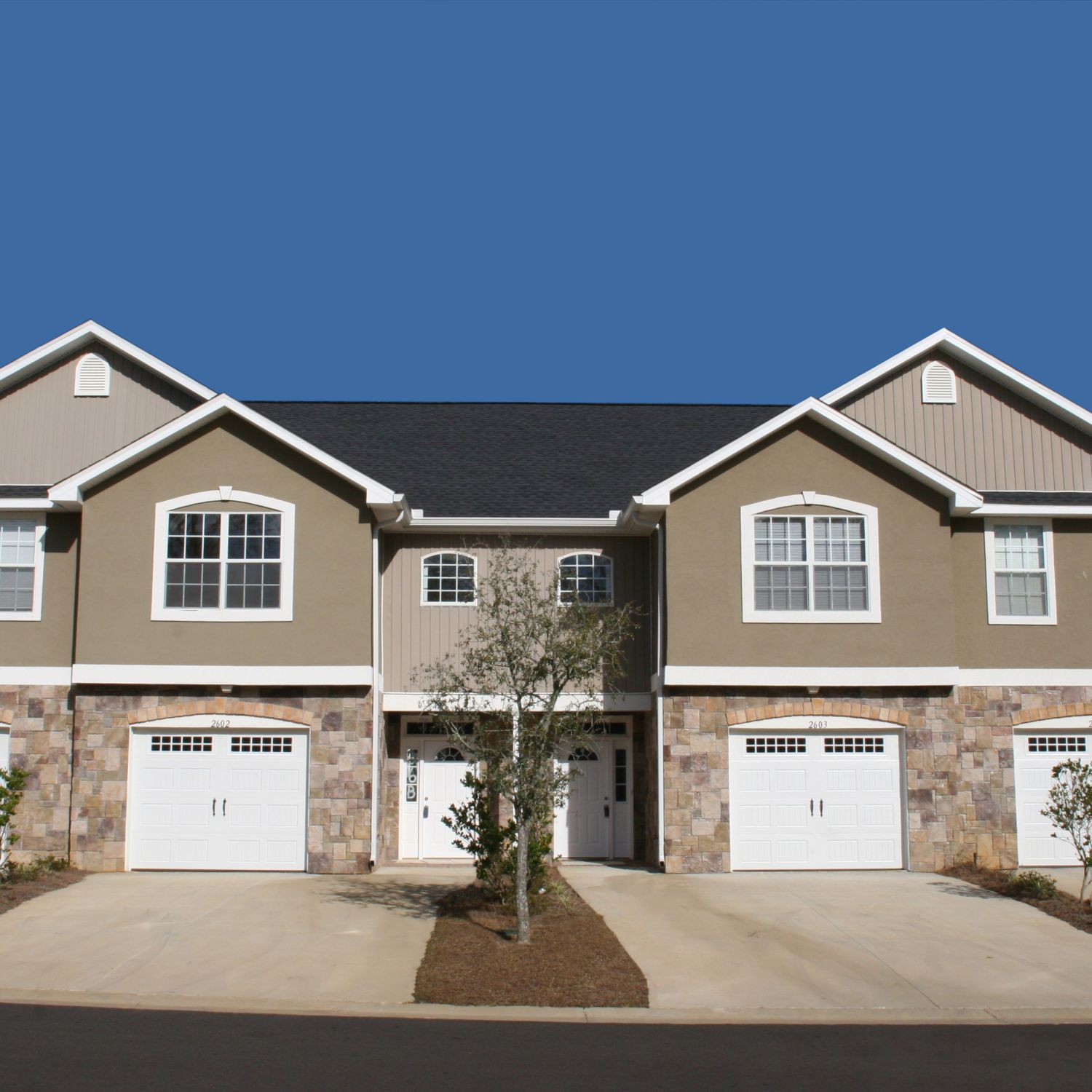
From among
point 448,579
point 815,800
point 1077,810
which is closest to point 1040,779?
point 1077,810

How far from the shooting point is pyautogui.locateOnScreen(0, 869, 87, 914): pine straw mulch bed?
16.3 meters

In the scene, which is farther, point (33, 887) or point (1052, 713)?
point (1052, 713)

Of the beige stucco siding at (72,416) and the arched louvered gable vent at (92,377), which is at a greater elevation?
the arched louvered gable vent at (92,377)

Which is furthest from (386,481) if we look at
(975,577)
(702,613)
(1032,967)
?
(1032,967)

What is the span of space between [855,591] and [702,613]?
2.55m

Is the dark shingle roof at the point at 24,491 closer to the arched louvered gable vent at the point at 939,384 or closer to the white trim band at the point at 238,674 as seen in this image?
the white trim band at the point at 238,674

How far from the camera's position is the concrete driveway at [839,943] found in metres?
12.1

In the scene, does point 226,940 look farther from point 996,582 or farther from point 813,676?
point 996,582

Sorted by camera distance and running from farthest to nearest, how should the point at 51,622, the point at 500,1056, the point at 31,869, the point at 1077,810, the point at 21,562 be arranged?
the point at 21,562 → the point at 51,622 → the point at 31,869 → the point at 1077,810 → the point at 500,1056

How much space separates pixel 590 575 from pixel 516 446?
4515 mm

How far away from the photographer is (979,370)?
21766mm

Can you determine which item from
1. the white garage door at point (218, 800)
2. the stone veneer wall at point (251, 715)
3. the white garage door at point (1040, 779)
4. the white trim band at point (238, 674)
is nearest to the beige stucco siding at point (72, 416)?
the white trim band at point (238, 674)

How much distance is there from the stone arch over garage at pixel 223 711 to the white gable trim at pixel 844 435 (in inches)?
253

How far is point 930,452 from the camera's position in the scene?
21.6 meters
